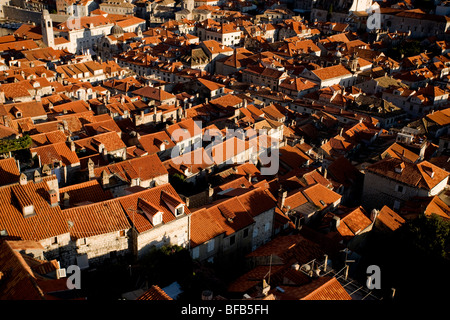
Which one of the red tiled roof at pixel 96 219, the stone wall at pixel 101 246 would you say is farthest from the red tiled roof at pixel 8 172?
the stone wall at pixel 101 246

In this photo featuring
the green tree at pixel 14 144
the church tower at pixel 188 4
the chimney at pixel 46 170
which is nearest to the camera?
the chimney at pixel 46 170

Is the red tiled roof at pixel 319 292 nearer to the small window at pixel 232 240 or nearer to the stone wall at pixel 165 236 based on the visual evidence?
the stone wall at pixel 165 236

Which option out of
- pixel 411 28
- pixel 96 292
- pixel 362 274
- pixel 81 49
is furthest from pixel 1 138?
pixel 411 28

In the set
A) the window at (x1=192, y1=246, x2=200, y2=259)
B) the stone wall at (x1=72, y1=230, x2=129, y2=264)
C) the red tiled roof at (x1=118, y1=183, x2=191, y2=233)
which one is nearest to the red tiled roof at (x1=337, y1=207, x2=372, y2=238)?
the window at (x1=192, y1=246, x2=200, y2=259)

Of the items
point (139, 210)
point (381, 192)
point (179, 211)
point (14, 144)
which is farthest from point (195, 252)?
point (381, 192)

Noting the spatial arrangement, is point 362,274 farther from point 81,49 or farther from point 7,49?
point 81,49

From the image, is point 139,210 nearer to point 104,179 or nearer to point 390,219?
point 104,179

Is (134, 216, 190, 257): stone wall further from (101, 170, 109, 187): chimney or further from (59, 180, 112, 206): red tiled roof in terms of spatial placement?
(101, 170, 109, 187): chimney

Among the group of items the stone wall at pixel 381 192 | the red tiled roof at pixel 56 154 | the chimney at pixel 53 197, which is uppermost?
the chimney at pixel 53 197

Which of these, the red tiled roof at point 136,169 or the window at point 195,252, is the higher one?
the red tiled roof at point 136,169
